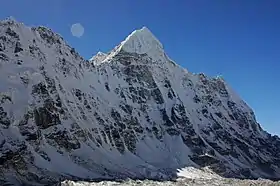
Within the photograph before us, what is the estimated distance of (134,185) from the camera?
194625 millimetres

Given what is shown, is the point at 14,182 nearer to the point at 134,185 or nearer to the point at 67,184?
the point at 67,184

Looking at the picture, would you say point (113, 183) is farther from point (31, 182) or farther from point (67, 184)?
point (31, 182)

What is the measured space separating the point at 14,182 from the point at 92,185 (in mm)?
37736

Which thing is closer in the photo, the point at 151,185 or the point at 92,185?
the point at 92,185

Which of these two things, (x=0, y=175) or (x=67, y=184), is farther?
(x=0, y=175)

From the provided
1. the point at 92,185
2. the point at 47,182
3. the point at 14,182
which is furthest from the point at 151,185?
the point at 14,182

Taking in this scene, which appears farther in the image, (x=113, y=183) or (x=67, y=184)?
(x=113, y=183)

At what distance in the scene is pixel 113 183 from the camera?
198m

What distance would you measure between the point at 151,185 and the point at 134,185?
9365 millimetres

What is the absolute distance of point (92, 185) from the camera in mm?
184500

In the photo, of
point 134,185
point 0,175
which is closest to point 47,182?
point 0,175

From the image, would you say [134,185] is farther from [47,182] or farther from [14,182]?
[14,182]

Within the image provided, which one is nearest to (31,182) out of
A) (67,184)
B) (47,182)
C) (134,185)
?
(47,182)

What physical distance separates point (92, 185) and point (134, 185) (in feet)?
66.8
